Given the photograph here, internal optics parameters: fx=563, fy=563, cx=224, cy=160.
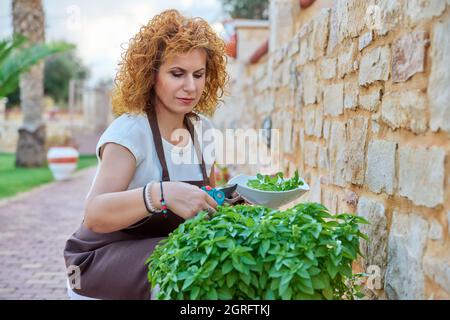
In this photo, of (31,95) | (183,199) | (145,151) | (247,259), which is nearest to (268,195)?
(183,199)

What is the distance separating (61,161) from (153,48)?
9.31 m

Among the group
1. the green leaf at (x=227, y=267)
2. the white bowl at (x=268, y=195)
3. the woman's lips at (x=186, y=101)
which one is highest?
the woman's lips at (x=186, y=101)

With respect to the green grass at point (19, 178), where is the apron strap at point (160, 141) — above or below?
above

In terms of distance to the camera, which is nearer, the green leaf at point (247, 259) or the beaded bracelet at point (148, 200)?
the green leaf at point (247, 259)

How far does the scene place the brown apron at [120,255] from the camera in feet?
6.36

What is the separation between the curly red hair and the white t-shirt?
0.34 feet

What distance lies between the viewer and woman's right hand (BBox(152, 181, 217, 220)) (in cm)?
188

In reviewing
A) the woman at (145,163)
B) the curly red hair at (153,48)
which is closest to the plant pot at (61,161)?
the woman at (145,163)

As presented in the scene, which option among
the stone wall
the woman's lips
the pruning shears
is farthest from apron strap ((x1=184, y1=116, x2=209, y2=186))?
the stone wall

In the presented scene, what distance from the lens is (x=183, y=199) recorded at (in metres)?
1.89

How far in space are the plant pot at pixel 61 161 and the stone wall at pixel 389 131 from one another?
8.41 m

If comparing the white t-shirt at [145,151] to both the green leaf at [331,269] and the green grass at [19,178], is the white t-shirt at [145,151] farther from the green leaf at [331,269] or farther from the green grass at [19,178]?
the green grass at [19,178]

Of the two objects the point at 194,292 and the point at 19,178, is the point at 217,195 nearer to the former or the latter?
the point at 194,292
